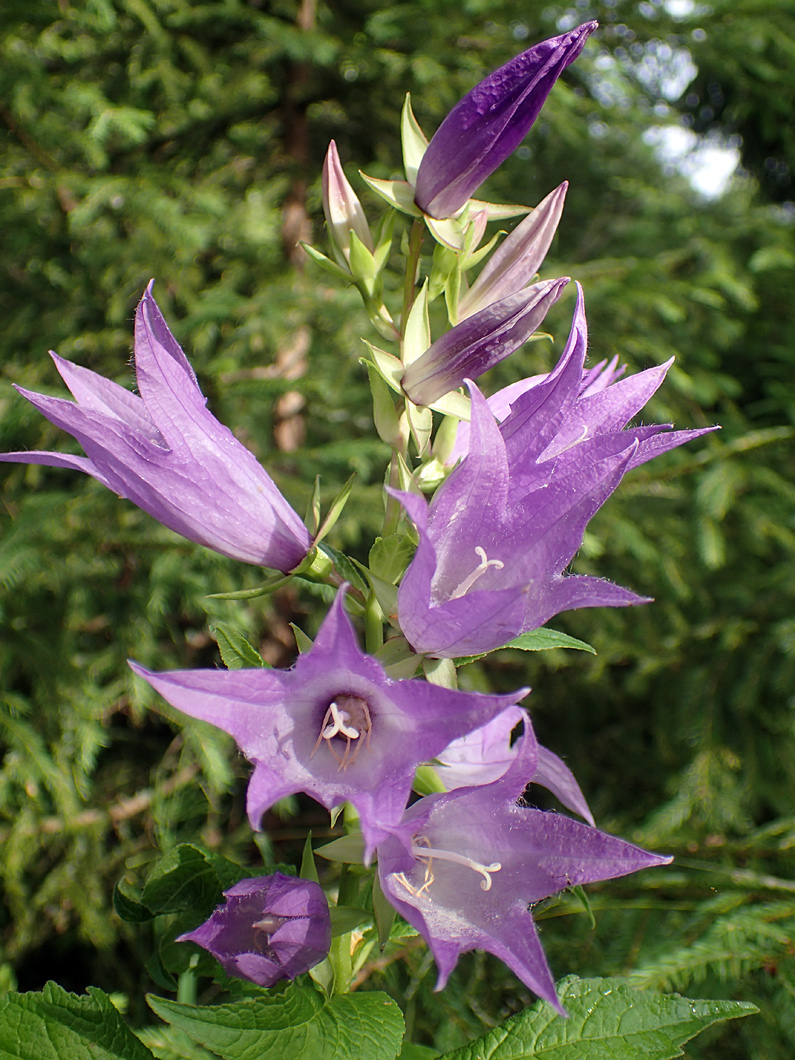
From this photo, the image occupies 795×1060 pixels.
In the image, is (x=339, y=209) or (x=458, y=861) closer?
(x=458, y=861)

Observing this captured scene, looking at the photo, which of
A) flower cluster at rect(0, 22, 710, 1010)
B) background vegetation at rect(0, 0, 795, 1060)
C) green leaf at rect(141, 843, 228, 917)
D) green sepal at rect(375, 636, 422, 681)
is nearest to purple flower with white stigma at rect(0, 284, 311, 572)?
flower cluster at rect(0, 22, 710, 1010)

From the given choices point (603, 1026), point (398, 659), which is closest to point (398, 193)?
point (398, 659)

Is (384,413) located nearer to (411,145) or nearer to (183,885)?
(411,145)

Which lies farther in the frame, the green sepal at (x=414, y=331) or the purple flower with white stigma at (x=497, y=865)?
the green sepal at (x=414, y=331)

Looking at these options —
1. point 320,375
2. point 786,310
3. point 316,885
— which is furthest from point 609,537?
point 316,885

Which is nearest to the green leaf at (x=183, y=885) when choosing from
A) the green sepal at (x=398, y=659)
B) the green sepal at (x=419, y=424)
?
the green sepal at (x=398, y=659)

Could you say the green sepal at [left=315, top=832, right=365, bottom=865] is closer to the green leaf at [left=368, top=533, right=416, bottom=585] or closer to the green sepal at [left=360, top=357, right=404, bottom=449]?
the green leaf at [left=368, top=533, right=416, bottom=585]

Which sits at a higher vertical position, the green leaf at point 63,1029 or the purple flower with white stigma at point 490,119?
the purple flower with white stigma at point 490,119

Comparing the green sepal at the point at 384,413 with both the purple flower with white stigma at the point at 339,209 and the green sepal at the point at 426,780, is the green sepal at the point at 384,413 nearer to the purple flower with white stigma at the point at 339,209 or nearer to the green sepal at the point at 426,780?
the purple flower with white stigma at the point at 339,209
